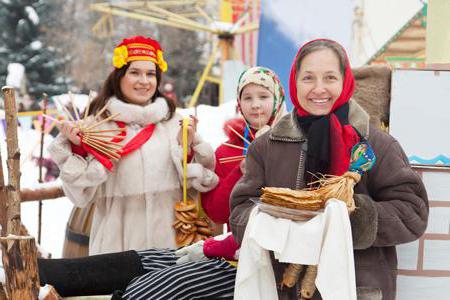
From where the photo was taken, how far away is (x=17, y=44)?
1544cm

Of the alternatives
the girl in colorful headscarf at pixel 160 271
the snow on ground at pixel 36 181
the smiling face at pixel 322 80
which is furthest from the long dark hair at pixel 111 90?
the snow on ground at pixel 36 181

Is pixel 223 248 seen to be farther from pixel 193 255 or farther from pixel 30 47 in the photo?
pixel 30 47

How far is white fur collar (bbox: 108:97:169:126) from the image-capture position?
317cm

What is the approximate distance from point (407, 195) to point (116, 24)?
688 inches

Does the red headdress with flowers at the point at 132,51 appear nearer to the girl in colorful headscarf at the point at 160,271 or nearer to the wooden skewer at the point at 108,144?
the wooden skewer at the point at 108,144

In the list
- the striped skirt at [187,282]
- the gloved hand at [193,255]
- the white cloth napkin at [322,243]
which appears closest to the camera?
the white cloth napkin at [322,243]

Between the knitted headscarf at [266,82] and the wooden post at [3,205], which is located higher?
the knitted headscarf at [266,82]

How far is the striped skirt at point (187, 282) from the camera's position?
2.33 metres

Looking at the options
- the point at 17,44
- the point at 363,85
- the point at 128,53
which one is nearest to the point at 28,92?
the point at 17,44

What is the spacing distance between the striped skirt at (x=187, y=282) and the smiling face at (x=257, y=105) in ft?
2.51

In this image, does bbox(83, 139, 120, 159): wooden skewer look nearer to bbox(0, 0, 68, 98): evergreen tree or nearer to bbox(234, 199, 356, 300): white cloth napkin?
bbox(234, 199, 356, 300): white cloth napkin

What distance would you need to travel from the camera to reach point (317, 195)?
1860 millimetres

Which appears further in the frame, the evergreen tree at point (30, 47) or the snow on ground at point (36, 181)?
the evergreen tree at point (30, 47)

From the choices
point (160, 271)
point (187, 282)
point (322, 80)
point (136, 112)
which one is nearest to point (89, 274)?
point (160, 271)
